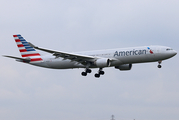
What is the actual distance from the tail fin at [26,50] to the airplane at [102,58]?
0.28 meters

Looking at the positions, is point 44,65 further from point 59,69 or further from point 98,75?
point 98,75

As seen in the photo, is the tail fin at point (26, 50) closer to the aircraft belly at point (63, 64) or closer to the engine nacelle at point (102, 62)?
the aircraft belly at point (63, 64)

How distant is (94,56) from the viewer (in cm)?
5816

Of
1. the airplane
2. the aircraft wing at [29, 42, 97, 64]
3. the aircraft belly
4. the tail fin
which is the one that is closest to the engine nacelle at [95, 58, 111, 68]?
the airplane

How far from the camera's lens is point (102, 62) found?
55.6 meters

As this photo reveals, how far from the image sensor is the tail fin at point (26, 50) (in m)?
63.2

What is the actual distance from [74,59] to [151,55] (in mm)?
11798

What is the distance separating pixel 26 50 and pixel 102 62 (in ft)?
52.4

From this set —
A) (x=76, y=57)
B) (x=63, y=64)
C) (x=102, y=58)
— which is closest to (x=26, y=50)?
(x=63, y=64)

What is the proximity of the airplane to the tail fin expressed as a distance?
0.28 meters

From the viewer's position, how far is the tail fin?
6319 cm

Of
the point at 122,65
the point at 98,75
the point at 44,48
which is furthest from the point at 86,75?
the point at 44,48

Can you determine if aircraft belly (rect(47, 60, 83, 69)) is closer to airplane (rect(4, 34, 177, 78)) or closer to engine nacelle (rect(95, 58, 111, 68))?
airplane (rect(4, 34, 177, 78))

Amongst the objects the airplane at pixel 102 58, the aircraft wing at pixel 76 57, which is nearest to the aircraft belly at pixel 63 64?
the airplane at pixel 102 58
